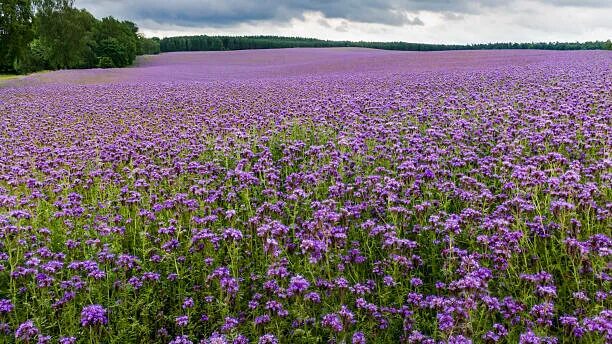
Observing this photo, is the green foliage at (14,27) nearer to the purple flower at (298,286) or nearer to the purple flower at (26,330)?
the purple flower at (26,330)

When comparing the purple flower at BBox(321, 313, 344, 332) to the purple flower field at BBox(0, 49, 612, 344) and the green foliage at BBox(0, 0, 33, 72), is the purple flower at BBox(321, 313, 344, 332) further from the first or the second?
the green foliage at BBox(0, 0, 33, 72)

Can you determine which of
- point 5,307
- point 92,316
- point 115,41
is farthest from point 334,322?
point 115,41

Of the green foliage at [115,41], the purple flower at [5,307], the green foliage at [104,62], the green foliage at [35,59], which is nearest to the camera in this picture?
the purple flower at [5,307]

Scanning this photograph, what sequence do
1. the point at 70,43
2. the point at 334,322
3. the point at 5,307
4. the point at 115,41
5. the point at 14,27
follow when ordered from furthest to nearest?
the point at 115,41 < the point at 70,43 < the point at 14,27 < the point at 5,307 < the point at 334,322

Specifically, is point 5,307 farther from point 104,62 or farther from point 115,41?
point 115,41

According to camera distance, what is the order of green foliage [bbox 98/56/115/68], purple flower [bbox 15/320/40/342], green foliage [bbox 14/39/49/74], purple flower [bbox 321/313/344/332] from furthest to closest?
green foliage [bbox 98/56/115/68]
green foliage [bbox 14/39/49/74]
purple flower [bbox 15/320/40/342]
purple flower [bbox 321/313/344/332]

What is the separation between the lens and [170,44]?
9862 cm

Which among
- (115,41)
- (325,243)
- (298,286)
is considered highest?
(115,41)

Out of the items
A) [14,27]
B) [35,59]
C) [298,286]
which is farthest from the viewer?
[35,59]

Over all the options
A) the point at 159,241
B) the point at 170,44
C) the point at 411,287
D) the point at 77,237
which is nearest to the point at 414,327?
the point at 411,287

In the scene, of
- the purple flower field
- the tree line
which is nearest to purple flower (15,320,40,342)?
the purple flower field

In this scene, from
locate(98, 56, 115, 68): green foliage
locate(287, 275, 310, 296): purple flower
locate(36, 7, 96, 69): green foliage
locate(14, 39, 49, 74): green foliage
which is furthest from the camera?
locate(98, 56, 115, 68): green foliage

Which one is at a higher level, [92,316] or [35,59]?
[35,59]

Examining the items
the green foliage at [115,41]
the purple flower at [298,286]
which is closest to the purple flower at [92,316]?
the purple flower at [298,286]
